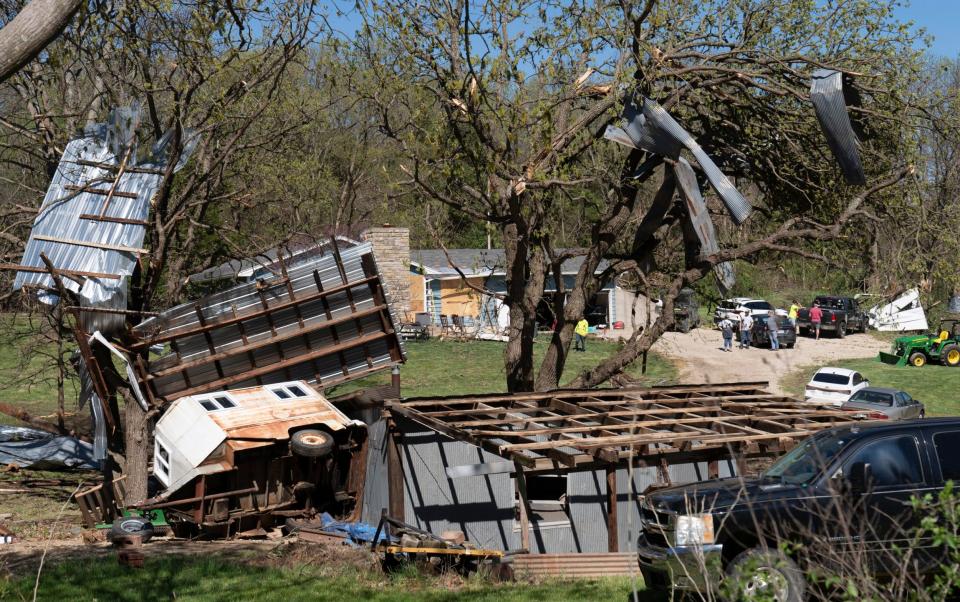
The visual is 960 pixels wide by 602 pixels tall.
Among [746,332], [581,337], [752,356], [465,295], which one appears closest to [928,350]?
[752,356]

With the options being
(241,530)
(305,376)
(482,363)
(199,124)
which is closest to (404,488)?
(241,530)

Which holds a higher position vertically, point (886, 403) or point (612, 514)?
point (612, 514)

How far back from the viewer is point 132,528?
43.5ft

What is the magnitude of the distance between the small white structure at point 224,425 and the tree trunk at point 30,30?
9.57 m

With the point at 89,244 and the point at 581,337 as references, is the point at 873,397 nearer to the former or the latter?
the point at 581,337

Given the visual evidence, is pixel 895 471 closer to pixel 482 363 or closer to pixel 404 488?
pixel 404 488

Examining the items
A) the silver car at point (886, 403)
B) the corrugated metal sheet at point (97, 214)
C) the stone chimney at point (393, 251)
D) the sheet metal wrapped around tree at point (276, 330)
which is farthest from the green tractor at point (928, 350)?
the corrugated metal sheet at point (97, 214)

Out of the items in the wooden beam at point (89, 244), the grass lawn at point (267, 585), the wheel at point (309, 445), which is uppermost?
the wooden beam at point (89, 244)

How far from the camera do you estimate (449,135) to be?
55.9 feet

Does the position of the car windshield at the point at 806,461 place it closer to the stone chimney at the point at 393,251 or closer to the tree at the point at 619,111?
the tree at the point at 619,111

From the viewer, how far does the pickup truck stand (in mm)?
46094

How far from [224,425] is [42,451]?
8.80m

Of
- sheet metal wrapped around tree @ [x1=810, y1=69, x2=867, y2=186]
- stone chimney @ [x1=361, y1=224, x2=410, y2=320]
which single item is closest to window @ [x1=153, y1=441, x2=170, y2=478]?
sheet metal wrapped around tree @ [x1=810, y1=69, x2=867, y2=186]

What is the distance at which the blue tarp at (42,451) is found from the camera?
21.5m
